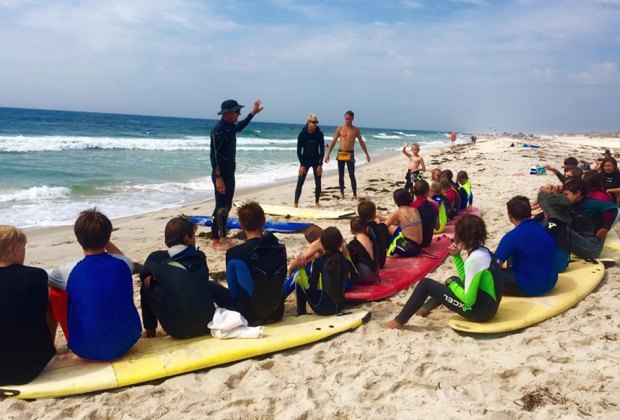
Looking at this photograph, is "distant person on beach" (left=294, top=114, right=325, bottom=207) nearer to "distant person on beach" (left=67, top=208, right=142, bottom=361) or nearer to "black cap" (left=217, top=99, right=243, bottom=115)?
"black cap" (left=217, top=99, right=243, bottom=115)

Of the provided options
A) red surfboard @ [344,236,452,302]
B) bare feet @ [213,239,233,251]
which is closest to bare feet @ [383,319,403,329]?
red surfboard @ [344,236,452,302]

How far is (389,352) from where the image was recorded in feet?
12.2

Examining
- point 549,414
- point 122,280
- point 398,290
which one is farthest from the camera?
point 398,290

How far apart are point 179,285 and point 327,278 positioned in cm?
134

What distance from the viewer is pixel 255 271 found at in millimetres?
3953

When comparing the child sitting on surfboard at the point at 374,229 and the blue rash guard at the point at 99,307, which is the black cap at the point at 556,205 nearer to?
the child sitting on surfboard at the point at 374,229

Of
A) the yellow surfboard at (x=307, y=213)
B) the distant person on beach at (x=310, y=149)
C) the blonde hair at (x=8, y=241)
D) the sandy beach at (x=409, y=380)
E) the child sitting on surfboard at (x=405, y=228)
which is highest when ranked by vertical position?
the distant person on beach at (x=310, y=149)

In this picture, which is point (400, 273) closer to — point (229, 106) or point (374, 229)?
point (374, 229)

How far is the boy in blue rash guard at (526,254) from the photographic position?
4.31m

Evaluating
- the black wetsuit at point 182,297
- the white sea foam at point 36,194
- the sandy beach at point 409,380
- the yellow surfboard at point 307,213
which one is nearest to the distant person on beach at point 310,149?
the yellow surfboard at point 307,213

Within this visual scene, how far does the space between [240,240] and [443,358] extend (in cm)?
432

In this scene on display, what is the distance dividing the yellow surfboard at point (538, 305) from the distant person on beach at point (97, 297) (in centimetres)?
265

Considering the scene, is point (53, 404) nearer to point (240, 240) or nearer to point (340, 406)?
point (340, 406)

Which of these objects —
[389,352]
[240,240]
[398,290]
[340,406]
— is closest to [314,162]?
[240,240]
